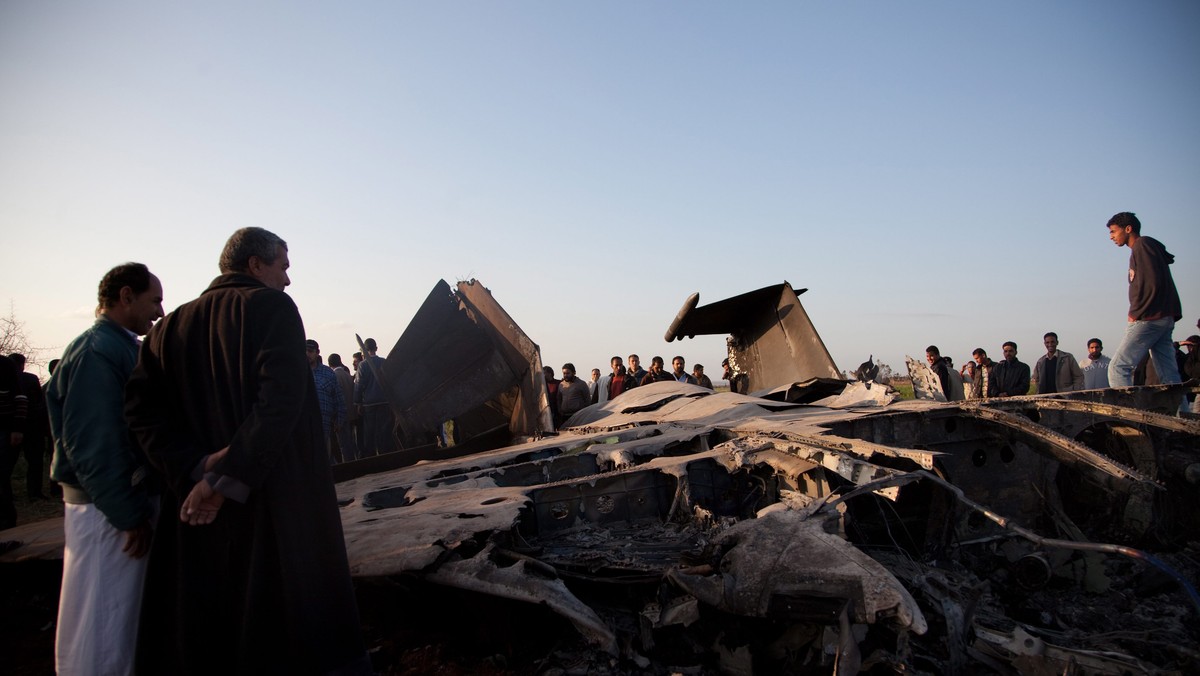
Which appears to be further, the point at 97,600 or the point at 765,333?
the point at 765,333

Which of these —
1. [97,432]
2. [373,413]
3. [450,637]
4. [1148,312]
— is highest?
[1148,312]

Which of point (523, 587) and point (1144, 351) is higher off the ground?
point (1144, 351)

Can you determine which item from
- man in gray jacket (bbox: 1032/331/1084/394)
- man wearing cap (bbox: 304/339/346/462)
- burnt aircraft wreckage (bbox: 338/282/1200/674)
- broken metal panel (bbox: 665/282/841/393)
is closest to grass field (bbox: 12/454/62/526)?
man wearing cap (bbox: 304/339/346/462)

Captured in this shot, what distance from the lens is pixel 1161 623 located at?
9.60ft

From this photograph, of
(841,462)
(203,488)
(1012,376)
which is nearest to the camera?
(203,488)

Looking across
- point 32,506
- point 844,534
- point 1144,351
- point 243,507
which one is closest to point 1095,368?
point 1144,351

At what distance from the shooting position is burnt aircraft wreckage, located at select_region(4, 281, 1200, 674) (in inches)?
90.1

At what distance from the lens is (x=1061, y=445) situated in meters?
3.27

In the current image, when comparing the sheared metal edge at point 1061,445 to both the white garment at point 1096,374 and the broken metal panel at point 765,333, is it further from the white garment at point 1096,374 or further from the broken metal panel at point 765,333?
the white garment at point 1096,374

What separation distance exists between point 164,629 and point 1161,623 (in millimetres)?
4094

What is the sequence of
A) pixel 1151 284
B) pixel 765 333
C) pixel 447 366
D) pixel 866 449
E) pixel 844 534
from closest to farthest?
pixel 844 534 → pixel 866 449 → pixel 1151 284 → pixel 765 333 → pixel 447 366

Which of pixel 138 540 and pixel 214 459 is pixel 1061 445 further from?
pixel 138 540

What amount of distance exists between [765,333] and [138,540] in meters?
6.57

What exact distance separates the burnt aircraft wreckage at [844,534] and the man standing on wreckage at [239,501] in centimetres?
60
